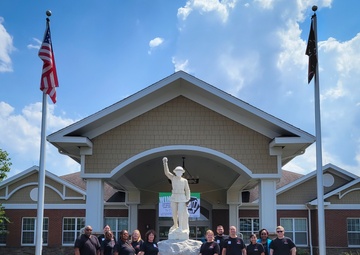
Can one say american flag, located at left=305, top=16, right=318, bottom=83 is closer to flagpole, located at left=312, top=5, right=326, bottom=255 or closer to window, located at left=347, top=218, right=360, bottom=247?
flagpole, located at left=312, top=5, right=326, bottom=255

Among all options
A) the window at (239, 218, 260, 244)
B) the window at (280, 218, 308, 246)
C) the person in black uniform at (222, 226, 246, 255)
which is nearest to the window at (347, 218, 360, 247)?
the window at (280, 218, 308, 246)

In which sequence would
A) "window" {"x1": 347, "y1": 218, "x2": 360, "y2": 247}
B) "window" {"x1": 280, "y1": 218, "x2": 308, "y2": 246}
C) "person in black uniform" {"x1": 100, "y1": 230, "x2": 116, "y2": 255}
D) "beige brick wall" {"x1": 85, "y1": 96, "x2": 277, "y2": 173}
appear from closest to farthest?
"person in black uniform" {"x1": 100, "y1": 230, "x2": 116, "y2": 255}
"beige brick wall" {"x1": 85, "y1": 96, "x2": 277, "y2": 173}
"window" {"x1": 347, "y1": 218, "x2": 360, "y2": 247}
"window" {"x1": 280, "y1": 218, "x2": 308, "y2": 246}

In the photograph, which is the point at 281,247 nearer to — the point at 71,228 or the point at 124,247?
the point at 124,247

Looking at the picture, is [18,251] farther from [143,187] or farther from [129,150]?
[129,150]

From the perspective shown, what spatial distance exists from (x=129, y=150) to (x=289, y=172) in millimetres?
18597

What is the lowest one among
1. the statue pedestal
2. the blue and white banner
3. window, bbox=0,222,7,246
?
window, bbox=0,222,7,246

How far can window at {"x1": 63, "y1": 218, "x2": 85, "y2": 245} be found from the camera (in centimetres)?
2447

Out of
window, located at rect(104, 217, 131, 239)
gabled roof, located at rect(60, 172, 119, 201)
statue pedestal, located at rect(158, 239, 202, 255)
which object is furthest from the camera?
gabled roof, located at rect(60, 172, 119, 201)

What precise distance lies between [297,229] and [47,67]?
56.6 ft

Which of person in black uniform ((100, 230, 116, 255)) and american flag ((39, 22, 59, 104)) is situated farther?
american flag ((39, 22, 59, 104))

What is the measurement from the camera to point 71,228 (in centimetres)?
2459

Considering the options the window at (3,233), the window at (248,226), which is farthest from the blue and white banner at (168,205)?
the window at (3,233)

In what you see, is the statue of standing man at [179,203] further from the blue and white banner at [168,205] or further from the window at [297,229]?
the window at [297,229]

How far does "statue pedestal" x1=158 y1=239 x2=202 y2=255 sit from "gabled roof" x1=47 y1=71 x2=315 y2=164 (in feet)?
13.6
